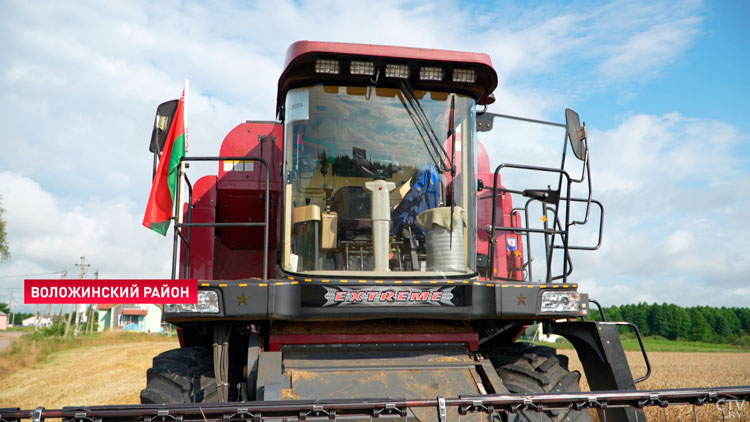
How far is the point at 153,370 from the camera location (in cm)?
419

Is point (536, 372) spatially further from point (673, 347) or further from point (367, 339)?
point (673, 347)

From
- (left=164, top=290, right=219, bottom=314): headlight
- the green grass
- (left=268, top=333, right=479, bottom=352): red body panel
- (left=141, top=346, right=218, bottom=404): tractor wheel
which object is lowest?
the green grass

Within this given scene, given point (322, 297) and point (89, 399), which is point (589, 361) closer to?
point (322, 297)

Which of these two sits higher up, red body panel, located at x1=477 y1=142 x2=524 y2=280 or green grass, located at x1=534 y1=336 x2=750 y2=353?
red body panel, located at x1=477 y1=142 x2=524 y2=280

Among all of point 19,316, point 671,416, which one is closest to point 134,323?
point 19,316

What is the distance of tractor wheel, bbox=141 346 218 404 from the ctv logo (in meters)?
1.07

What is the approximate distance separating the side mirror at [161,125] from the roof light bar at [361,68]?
1368 mm

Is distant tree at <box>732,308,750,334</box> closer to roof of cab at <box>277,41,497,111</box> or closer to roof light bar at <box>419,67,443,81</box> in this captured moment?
roof of cab at <box>277,41,497,111</box>

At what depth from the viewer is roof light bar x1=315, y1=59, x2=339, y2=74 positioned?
14.8ft

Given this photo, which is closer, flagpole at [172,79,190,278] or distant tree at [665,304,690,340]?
flagpole at [172,79,190,278]

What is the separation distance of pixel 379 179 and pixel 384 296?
3.29 ft

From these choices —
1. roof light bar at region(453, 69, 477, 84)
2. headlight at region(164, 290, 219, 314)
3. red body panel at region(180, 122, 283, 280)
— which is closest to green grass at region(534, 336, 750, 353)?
red body panel at region(180, 122, 283, 280)

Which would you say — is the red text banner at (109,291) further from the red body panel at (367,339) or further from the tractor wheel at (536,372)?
the tractor wheel at (536,372)

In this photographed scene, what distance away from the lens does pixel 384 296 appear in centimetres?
413
